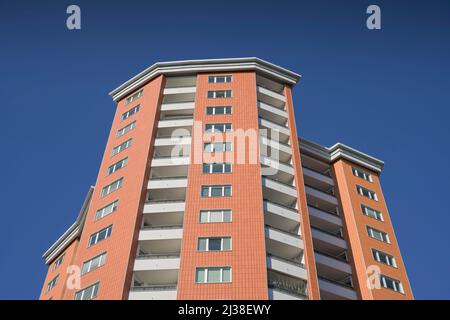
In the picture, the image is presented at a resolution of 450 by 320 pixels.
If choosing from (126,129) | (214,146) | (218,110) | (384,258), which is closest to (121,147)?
(126,129)

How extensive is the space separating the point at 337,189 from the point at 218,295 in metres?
27.5

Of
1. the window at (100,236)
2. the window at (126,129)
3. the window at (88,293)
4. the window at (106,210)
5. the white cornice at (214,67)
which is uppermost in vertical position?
the white cornice at (214,67)

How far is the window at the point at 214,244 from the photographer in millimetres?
40344

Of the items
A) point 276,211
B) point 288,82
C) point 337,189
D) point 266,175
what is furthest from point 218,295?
point 288,82

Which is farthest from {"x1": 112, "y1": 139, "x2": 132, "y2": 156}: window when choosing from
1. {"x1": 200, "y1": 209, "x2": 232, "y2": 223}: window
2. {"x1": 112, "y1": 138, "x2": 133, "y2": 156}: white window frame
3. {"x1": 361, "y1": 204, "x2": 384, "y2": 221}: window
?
{"x1": 361, "y1": 204, "x2": 384, "y2": 221}: window

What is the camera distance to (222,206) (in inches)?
1716

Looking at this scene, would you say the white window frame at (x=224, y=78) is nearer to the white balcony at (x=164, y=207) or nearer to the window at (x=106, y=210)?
the white balcony at (x=164, y=207)

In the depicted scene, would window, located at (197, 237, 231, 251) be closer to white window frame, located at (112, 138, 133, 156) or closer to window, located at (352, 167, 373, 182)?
white window frame, located at (112, 138, 133, 156)

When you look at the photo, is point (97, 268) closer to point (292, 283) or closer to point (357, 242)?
point (292, 283)

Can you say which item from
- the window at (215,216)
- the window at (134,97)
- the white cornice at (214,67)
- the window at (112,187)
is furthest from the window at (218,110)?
the window at (215,216)

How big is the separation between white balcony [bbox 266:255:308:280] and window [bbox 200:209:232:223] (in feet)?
17.1

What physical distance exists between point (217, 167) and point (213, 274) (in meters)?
12.2

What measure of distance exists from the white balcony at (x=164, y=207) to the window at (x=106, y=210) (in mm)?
3723
